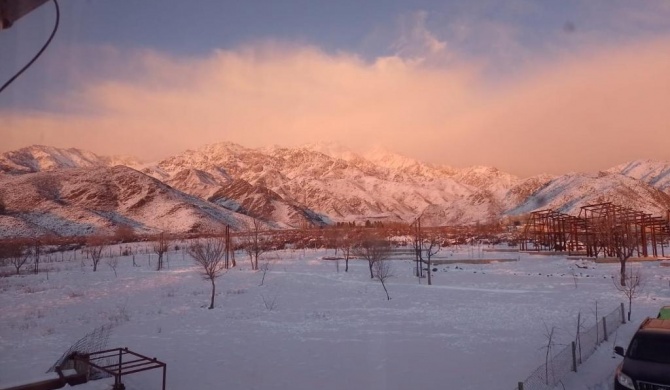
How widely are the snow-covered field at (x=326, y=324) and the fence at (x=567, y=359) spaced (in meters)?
0.25

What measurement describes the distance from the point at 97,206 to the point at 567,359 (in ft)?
381

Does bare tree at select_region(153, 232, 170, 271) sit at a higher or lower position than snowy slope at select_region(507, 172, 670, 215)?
lower

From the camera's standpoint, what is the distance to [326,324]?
58.4 ft

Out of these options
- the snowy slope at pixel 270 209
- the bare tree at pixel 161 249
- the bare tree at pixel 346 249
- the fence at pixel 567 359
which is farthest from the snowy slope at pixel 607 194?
the fence at pixel 567 359

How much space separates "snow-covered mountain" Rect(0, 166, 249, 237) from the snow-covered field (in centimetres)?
6743

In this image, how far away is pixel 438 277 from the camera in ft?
106

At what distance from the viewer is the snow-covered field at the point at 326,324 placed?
37.9ft

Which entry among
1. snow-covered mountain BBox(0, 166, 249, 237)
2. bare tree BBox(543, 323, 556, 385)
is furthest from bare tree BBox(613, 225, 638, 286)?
snow-covered mountain BBox(0, 166, 249, 237)

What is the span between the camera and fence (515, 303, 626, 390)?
916 cm

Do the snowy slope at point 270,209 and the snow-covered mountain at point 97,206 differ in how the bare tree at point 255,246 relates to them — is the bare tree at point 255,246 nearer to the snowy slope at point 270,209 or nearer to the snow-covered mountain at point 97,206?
the snow-covered mountain at point 97,206

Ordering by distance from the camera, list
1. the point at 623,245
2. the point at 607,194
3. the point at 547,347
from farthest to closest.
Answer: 1. the point at 607,194
2. the point at 623,245
3. the point at 547,347

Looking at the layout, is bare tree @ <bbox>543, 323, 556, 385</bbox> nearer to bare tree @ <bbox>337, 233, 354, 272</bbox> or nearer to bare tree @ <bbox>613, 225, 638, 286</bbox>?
bare tree @ <bbox>613, 225, 638, 286</bbox>

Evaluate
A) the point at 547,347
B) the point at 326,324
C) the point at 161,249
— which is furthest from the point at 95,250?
the point at 547,347

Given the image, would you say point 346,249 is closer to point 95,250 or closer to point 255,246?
point 255,246
